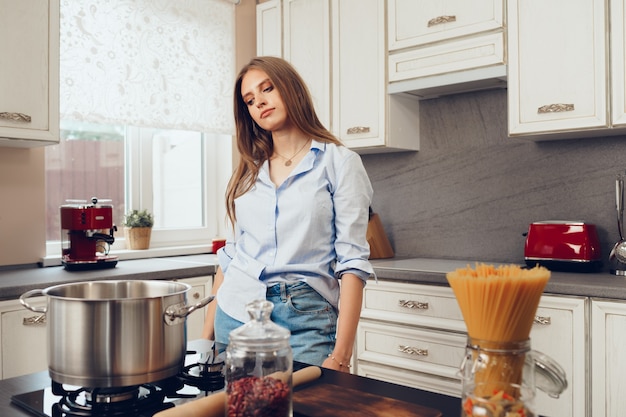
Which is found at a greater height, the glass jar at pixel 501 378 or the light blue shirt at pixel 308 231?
the light blue shirt at pixel 308 231

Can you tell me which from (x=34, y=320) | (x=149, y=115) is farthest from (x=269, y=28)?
(x=34, y=320)

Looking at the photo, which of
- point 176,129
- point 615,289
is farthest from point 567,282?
point 176,129

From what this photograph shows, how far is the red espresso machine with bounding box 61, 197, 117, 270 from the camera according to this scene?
8.27 feet

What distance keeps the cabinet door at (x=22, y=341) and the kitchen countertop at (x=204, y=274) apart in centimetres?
7

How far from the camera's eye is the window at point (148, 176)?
3.03 meters

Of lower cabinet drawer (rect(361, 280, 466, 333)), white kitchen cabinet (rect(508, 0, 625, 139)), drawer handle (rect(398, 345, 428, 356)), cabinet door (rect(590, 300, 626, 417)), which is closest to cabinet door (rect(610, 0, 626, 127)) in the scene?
white kitchen cabinet (rect(508, 0, 625, 139))

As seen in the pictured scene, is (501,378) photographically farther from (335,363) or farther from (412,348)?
(412,348)

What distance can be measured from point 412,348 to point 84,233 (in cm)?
152

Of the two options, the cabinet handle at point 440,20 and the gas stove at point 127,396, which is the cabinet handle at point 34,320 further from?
the cabinet handle at point 440,20

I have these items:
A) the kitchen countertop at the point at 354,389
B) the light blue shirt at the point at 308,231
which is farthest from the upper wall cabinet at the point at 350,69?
the kitchen countertop at the point at 354,389

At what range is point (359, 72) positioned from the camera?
117 inches

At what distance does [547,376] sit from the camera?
641 millimetres

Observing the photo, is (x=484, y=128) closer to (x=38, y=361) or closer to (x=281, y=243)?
(x=281, y=243)

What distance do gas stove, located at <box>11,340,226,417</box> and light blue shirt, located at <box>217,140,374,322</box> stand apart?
0.41 m
